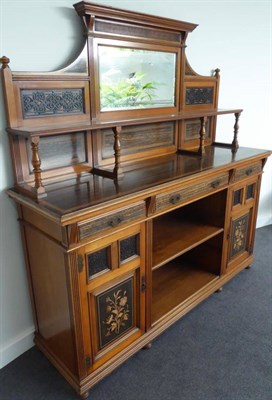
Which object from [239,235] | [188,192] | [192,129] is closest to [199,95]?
[192,129]

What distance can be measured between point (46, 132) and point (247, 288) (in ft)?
4.76

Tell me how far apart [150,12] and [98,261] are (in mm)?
1174

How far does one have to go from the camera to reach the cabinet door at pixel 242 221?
177 cm

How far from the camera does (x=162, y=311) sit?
1525 millimetres

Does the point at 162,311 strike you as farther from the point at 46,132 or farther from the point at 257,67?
the point at 257,67

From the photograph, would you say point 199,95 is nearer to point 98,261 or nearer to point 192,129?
point 192,129

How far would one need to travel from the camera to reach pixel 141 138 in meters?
1.59

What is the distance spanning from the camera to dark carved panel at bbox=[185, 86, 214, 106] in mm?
1788

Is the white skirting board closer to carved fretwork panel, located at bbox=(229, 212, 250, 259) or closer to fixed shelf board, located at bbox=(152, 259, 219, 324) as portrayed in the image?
fixed shelf board, located at bbox=(152, 259, 219, 324)

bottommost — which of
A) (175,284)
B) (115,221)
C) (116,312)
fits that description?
(175,284)

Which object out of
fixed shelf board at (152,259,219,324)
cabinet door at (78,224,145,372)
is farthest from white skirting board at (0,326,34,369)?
fixed shelf board at (152,259,219,324)

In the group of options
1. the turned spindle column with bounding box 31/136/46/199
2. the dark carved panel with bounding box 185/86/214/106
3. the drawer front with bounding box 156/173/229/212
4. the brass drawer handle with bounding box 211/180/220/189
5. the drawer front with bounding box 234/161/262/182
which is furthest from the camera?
the dark carved panel with bounding box 185/86/214/106

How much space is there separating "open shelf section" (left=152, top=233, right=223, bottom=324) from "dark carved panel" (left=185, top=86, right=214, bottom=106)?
75 cm

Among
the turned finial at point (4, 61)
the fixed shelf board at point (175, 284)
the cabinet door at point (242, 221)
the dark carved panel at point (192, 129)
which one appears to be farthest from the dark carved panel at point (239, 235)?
the turned finial at point (4, 61)
